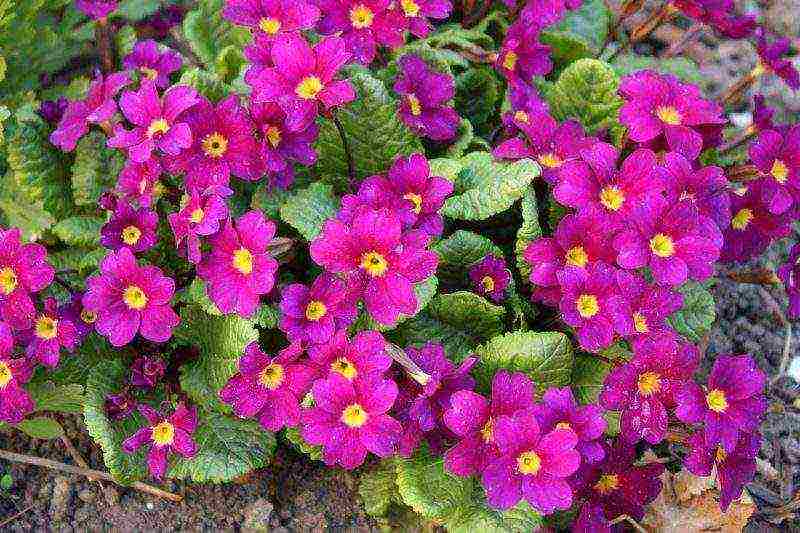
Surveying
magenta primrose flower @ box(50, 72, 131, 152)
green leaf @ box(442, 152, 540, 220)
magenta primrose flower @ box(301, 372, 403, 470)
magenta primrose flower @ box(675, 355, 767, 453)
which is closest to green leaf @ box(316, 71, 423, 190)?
green leaf @ box(442, 152, 540, 220)

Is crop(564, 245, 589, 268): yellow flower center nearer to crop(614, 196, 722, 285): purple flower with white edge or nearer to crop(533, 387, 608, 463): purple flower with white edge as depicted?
crop(614, 196, 722, 285): purple flower with white edge

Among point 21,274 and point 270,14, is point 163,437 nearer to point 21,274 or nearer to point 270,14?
point 21,274

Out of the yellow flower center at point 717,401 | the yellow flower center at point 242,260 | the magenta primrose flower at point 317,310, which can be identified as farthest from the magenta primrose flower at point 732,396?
the yellow flower center at point 242,260

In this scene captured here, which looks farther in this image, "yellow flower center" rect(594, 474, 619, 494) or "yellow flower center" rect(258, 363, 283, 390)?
"yellow flower center" rect(594, 474, 619, 494)

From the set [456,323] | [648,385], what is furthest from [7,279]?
[648,385]

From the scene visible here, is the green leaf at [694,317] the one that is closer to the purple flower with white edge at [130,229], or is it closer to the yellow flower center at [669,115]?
the yellow flower center at [669,115]

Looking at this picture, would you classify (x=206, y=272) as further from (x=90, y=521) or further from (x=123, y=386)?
(x=90, y=521)
